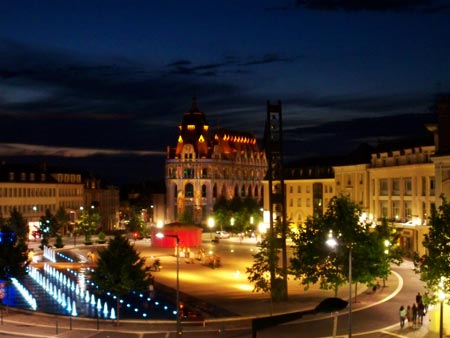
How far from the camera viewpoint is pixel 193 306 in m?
54.0

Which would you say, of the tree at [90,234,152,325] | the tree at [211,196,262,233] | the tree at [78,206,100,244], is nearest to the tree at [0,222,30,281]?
the tree at [90,234,152,325]

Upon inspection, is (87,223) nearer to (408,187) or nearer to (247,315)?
(408,187)

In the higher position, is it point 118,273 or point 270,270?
point 118,273

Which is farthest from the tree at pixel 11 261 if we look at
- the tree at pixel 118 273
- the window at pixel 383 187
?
the window at pixel 383 187

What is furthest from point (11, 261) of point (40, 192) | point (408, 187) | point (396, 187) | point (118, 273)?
point (40, 192)

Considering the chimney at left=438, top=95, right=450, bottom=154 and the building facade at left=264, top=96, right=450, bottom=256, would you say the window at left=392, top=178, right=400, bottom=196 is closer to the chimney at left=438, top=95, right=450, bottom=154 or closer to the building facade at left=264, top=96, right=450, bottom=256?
the building facade at left=264, top=96, right=450, bottom=256

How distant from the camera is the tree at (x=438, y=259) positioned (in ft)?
127

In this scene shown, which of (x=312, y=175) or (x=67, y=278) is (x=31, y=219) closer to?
(x=312, y=175)

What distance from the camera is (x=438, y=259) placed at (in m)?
39.1

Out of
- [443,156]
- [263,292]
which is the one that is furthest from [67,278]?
[443,156]

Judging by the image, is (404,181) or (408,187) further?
(404,181)

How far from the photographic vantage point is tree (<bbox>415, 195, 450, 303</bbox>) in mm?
38844

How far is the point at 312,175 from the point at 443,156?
75445 mm

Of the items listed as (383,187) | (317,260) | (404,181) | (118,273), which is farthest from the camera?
(383,187)
